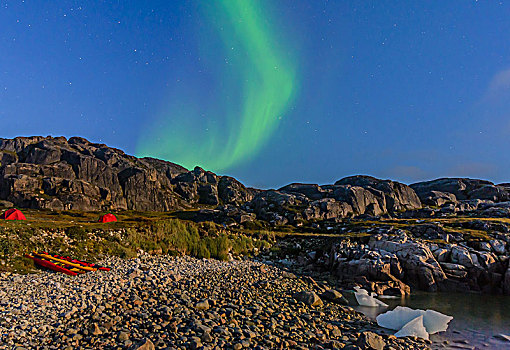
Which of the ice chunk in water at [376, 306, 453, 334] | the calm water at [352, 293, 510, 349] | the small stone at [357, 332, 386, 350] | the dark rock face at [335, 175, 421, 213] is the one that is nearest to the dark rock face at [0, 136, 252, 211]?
the dark rock face at [335, 175, 421, 213]

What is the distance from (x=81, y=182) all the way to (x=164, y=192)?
46727 mm

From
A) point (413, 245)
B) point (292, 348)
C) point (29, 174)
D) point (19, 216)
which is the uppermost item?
point (29, 174)

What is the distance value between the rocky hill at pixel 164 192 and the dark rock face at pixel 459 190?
0.03m

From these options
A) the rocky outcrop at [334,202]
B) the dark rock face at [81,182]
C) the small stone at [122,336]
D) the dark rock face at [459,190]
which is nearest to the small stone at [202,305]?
the small stone at [122,336]

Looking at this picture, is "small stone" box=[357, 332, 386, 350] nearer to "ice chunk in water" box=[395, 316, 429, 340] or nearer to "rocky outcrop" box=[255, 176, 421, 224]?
"ice chunk in water" box=[395, 316, 429, 340]

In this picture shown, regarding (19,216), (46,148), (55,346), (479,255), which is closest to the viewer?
(55,346)

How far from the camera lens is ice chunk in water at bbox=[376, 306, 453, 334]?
13.1 m

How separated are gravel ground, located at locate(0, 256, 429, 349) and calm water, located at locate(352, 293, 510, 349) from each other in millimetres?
2476

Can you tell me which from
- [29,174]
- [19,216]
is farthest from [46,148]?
[19,216]

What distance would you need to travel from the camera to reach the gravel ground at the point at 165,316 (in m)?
8.37

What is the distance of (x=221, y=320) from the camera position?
10406 mm

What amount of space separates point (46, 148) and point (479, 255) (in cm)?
17671

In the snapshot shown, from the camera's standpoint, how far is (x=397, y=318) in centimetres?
1350

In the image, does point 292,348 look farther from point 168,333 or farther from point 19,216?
point 19,216
